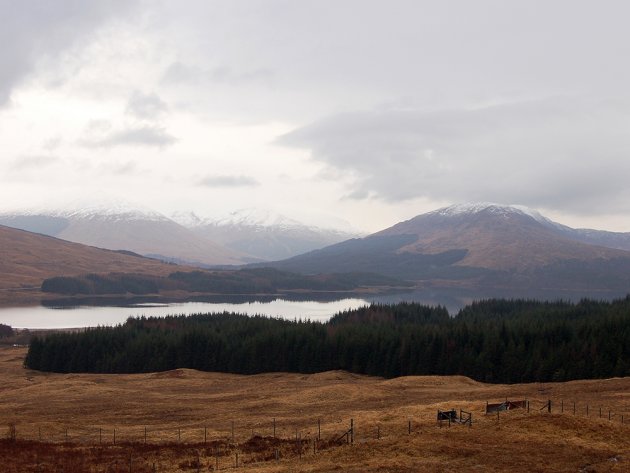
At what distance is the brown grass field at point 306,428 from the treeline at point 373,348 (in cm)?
1823

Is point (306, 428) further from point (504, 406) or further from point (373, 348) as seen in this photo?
point (373, 348)

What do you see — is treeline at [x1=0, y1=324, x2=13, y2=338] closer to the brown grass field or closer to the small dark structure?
the brown grass field

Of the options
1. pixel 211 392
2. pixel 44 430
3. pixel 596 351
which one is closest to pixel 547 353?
pixel 596 351

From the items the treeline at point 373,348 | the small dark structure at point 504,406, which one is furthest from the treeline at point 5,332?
the small dark structure at point 504,406

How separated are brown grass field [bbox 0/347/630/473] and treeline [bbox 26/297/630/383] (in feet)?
59.8

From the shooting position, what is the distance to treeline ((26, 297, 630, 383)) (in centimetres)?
11044

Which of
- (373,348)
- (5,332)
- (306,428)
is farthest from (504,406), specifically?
(5,332)

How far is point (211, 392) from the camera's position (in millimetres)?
101875

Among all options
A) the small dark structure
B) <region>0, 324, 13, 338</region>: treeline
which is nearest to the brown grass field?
the small dark structure

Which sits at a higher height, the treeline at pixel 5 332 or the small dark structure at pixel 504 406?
the small dark structure at pixel 504 406

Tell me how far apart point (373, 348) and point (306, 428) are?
69.0 metres

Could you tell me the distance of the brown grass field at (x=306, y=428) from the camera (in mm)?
42938

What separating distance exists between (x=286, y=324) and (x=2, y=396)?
6857 cm

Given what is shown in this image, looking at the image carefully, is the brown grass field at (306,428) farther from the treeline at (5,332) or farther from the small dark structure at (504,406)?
the treeline at (5,332)
